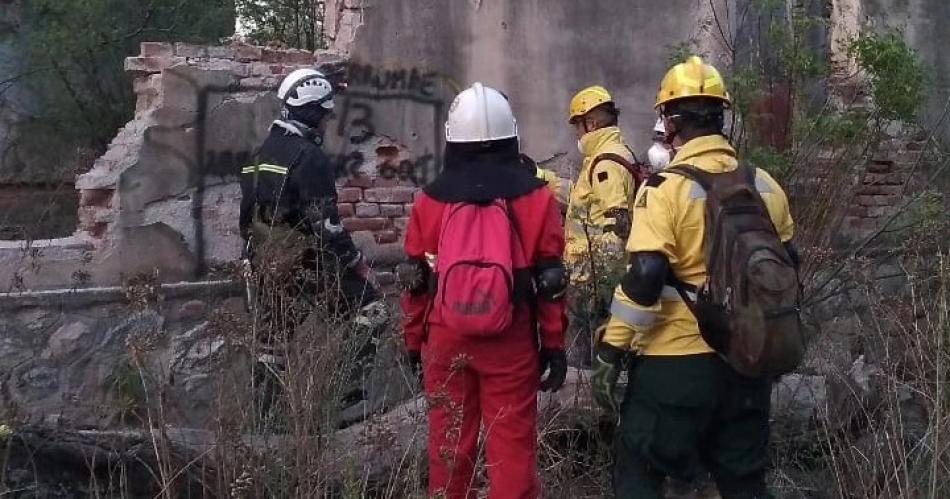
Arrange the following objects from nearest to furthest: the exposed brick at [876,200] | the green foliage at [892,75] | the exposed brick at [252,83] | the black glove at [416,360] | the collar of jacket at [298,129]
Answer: the black glove at [416,360] < the collar of jacket at [298,129] < the green foliage at [892,75] < the exposed brick at [252,83] < the exposed brick at [876,200]

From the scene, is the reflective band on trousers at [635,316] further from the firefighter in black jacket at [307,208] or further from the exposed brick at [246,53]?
the exposed brick at [246,53]

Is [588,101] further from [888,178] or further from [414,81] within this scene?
[888,178]

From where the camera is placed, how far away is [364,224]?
6.14 m

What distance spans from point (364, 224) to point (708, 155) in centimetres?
306

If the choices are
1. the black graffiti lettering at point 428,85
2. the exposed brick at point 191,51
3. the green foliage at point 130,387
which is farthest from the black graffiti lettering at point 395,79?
the green foliage at point 130,387

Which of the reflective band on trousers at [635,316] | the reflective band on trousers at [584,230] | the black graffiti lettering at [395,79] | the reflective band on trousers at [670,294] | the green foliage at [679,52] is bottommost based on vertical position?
the reflective band on trousers at [635,316]

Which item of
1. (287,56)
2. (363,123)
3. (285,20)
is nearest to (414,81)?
(363,123)

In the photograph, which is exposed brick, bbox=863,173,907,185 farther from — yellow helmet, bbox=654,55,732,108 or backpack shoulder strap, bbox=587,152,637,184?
yellow helmet, bbox=654,55,732,108

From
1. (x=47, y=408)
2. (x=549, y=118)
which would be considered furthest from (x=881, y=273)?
(x=47, y=408)

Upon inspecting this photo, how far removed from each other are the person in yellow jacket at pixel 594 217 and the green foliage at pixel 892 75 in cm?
131

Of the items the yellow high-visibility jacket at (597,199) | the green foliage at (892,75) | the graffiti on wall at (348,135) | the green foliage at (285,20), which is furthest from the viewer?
the green foliage at (285,20)

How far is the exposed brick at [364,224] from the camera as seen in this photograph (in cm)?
611

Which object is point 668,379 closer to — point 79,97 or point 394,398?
point 394,398

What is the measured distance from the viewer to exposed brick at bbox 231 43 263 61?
586 cm
